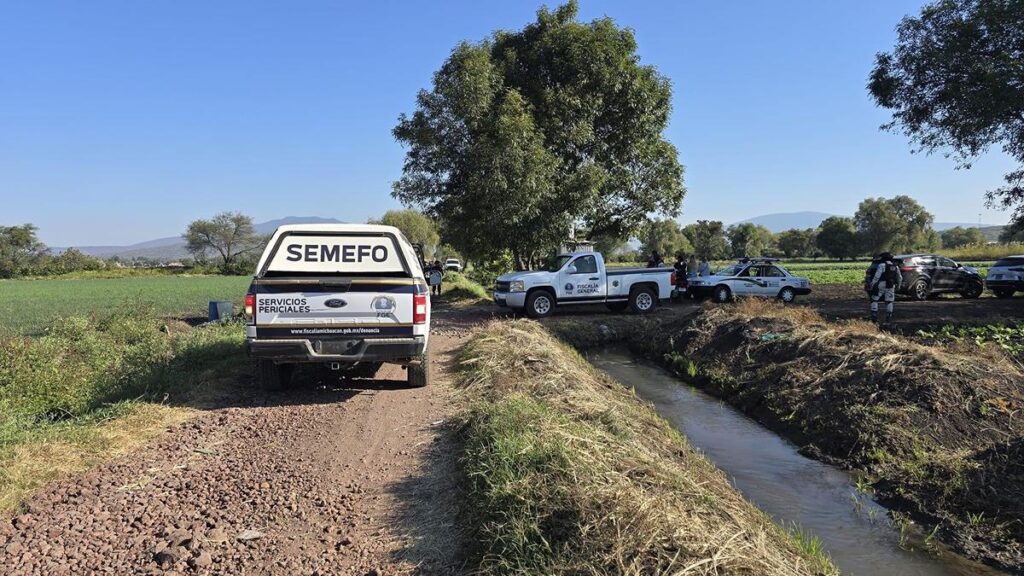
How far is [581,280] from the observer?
54.6 feet

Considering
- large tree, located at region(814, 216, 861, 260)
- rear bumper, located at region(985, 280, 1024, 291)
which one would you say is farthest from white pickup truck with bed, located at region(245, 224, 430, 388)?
large tree, located at region(814, 216, 861, 260)

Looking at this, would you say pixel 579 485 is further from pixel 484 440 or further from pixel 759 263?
pixel 759 263

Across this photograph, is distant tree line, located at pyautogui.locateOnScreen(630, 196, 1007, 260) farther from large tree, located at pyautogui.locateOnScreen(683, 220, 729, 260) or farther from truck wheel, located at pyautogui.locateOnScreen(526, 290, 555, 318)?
truck wheel, located at pyautogui.locateOnScreen(526, 290, 555, 318)

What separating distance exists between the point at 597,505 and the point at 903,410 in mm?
5314

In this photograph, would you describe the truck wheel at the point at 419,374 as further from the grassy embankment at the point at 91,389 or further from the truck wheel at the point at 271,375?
the grassy embankment at the point at 91,389

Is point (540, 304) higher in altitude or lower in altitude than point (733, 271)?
lower

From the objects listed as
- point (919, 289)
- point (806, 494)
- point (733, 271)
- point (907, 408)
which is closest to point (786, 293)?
point (733, 271)

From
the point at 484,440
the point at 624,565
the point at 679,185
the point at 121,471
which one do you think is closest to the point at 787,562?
the point at 624,565

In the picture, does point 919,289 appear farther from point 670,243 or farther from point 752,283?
point 670,243

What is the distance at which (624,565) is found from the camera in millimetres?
3027

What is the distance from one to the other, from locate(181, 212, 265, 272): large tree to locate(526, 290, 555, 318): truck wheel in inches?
3788

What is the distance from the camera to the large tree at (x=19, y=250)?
220ft

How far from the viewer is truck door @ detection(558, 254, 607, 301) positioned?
16.6 m

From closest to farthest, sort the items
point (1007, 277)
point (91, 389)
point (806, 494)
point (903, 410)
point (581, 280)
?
point (806, 494), point (903, 410), point (91, 389), point (581, 280), point (1007, 277)
